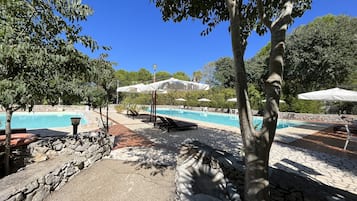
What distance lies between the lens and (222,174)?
3383 mm

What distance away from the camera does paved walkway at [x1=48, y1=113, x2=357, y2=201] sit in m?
3.27

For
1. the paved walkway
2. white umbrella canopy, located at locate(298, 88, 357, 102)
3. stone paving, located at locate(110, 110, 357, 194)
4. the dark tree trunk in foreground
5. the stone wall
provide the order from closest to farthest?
the dark tree trunk in foreground < the stone wall < the paved walkway < stone paving, located at locate(110, 110, 357, 194) < white umbrella canopy, located at locate(298, 88, 357, 102)

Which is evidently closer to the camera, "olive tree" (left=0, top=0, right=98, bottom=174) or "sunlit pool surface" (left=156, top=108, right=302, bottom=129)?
"olive tree" (left=0, top=0, right=98, bottom=174)

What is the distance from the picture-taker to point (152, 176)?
158 inches

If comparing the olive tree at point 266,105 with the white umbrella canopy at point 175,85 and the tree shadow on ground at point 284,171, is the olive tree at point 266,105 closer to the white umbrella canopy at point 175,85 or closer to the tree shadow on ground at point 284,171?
the tree shadow on ground at point 284,171

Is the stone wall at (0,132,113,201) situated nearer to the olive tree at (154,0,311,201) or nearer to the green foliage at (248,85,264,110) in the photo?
the olive tree at (154,0,311,201)

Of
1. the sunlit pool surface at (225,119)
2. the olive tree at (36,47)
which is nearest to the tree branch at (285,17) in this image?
the olive tree at (36,47)

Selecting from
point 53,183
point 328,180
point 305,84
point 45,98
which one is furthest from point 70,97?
point 305,84

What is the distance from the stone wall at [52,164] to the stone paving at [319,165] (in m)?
5.06

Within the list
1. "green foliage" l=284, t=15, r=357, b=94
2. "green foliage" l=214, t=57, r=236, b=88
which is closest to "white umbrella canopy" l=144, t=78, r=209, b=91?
"green foliage" l=284, t=15, r=357, b=94

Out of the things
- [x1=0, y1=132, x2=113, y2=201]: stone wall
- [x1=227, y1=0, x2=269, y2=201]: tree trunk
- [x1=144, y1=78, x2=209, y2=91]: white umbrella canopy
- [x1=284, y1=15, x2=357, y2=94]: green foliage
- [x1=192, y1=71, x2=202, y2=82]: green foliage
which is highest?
[x1=192, y1=71, x2=202, y2=82]: green foliage

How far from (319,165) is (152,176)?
4654 millimetres

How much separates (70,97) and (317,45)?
764 inches

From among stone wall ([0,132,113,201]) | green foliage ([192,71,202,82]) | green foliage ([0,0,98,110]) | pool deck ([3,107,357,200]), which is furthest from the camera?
green foliage ([192,71,202,82])
